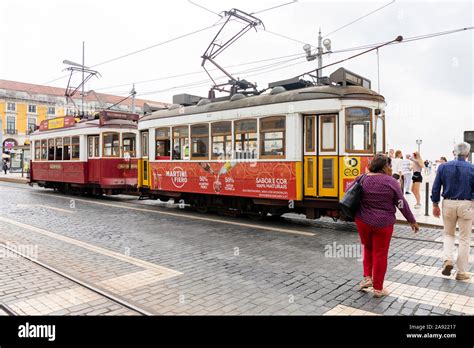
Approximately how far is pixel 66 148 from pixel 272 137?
12576 mm

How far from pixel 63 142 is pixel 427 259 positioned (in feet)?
56.6

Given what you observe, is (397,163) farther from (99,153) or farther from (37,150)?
(37,150)

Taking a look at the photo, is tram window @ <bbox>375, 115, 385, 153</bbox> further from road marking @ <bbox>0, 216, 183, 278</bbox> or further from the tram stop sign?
road marking @ <bbox>0, 216, 183, 278</bbox>

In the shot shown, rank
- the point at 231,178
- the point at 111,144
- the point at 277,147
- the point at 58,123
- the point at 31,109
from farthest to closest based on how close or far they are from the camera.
Result: the point at 31,109 → the point at 58,123 → the point at 111,144 → the point at 231,178 → the point at 277,147

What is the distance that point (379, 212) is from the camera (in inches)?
183

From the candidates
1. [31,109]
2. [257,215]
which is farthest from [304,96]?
[31,109]

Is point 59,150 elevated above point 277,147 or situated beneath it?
elevated above

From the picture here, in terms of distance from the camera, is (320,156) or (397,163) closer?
(320,156)

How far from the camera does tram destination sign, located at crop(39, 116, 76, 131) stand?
18.3 m

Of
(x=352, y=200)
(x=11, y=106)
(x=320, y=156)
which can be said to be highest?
(x=11, y=106)

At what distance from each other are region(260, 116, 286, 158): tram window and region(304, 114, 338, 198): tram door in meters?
0.63

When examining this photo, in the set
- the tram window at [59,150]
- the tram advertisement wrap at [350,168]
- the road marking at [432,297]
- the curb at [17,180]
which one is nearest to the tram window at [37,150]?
the tram window at [59,150]
